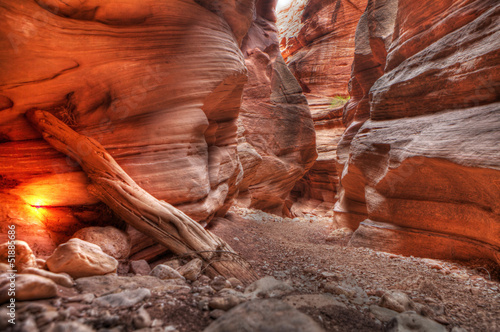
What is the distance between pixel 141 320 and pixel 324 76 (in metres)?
24.7

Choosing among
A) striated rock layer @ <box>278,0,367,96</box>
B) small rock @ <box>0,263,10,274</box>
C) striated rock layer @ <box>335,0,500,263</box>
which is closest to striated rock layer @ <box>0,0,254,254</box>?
small rock @ <box>0,263,10,274</box>

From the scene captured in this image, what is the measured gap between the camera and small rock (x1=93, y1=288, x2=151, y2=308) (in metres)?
1.96

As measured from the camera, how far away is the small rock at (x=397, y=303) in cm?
252

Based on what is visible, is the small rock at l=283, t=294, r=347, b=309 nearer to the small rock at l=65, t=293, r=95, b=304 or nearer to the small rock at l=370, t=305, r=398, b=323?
the small rock at l=370, t=305, r=398, b=323

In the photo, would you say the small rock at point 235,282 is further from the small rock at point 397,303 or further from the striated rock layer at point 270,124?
the striated rock layer at point 270,124

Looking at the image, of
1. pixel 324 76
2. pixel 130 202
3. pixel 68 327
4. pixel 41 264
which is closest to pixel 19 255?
pixel 41 264

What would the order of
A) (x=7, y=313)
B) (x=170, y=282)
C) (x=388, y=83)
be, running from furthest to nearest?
(x=388, y=83), (x=170, y=282), (x=7, y=313)

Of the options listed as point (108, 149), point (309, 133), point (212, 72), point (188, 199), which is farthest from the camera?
point (309, 133)

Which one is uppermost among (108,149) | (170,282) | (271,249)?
(108,149)

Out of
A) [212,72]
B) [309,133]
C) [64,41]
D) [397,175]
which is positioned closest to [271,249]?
[397,175]

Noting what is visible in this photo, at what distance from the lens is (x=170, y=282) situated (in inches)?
108

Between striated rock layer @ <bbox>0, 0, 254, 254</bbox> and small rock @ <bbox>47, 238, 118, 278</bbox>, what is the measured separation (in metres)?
1.65

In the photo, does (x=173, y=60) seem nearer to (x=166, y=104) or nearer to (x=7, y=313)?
(x=166, y=104)

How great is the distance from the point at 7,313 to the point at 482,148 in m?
6.20
